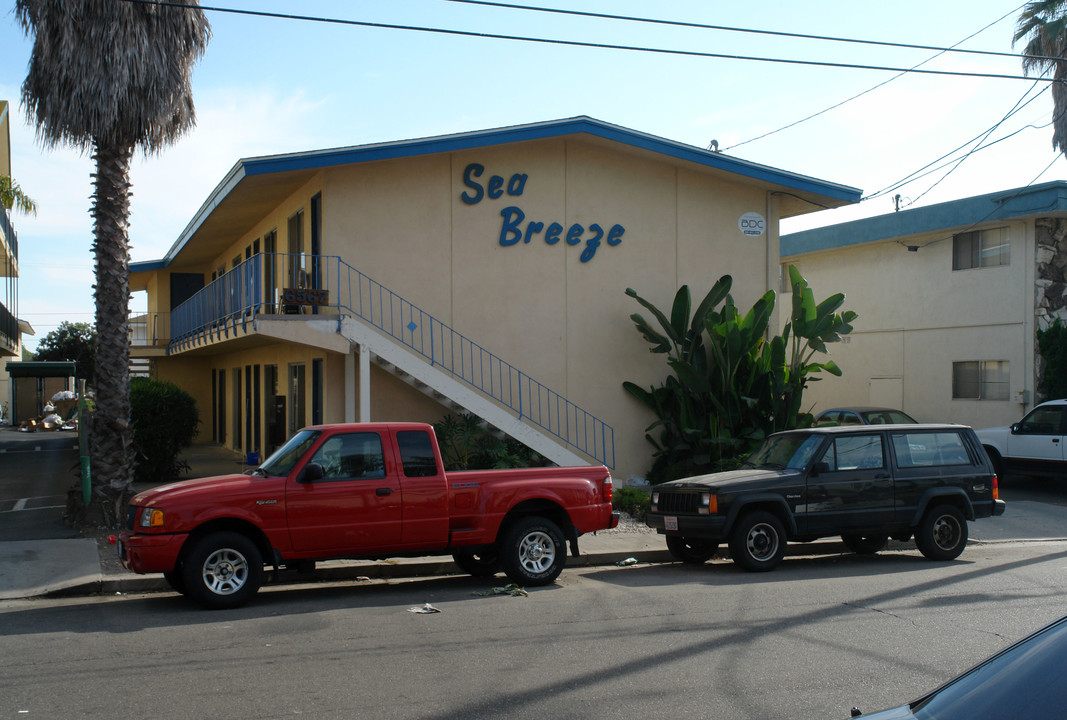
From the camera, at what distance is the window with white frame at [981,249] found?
2241 centimetres

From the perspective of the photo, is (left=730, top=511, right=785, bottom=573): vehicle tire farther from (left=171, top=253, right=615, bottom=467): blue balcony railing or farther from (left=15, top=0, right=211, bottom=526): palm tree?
(left=15, top=0, right=211, bottom=526): palm tree

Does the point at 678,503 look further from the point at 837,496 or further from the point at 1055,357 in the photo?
the point at 1055,357

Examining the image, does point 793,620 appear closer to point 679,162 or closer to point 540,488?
point 540,488

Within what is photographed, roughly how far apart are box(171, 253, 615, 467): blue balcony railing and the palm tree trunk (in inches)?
91.9

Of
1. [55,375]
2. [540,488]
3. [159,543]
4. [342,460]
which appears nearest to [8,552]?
[159,543]

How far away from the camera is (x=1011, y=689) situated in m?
2.82

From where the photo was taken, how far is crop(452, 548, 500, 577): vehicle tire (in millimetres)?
10595

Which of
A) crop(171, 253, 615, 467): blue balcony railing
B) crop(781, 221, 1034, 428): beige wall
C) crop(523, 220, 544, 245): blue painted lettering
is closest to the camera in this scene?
crop(171, 253, 615, 467): blue balcony railing

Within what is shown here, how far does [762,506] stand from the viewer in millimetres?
11195

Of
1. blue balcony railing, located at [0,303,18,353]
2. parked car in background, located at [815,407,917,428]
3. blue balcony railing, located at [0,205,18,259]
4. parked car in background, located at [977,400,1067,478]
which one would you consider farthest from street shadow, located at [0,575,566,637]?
blue balcony railing, located at [0,303,18,353]

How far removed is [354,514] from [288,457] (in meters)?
0.92

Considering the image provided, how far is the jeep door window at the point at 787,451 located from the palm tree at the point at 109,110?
28.9ft

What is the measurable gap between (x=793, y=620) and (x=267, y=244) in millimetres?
15920

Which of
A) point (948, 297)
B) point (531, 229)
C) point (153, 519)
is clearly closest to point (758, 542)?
point (153, 519)
